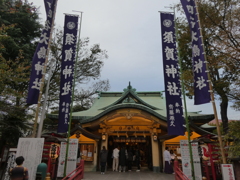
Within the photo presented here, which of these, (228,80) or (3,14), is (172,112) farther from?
(3,14)

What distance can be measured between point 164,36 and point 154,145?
813 centimetres

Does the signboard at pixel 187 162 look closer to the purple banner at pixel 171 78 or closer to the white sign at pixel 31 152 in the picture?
the purple banner at pixel 171 78

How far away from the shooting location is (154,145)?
508 inches

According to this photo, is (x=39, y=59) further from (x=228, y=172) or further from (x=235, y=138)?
(x=235, y=138)

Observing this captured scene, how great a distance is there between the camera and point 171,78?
25.7 feet

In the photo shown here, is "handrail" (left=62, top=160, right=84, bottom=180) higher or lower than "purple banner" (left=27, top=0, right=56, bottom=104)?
lower

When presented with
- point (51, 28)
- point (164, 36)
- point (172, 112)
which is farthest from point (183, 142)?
point (51, 28)

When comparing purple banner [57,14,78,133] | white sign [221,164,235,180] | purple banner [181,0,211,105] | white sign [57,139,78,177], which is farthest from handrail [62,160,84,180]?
purple banner [181,0,211,105]

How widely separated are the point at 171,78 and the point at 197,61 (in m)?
1.46

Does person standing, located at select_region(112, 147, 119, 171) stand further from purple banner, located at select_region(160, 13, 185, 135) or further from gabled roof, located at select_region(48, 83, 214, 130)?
purple banner, located at select_region(160, 13, 185, 135)

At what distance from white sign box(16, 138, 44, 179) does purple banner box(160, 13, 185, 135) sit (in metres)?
5.18

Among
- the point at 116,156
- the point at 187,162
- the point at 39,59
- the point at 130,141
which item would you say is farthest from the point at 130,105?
the point at 39,59

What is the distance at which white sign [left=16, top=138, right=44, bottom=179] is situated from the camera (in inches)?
236

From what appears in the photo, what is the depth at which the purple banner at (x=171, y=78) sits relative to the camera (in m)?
7.34
